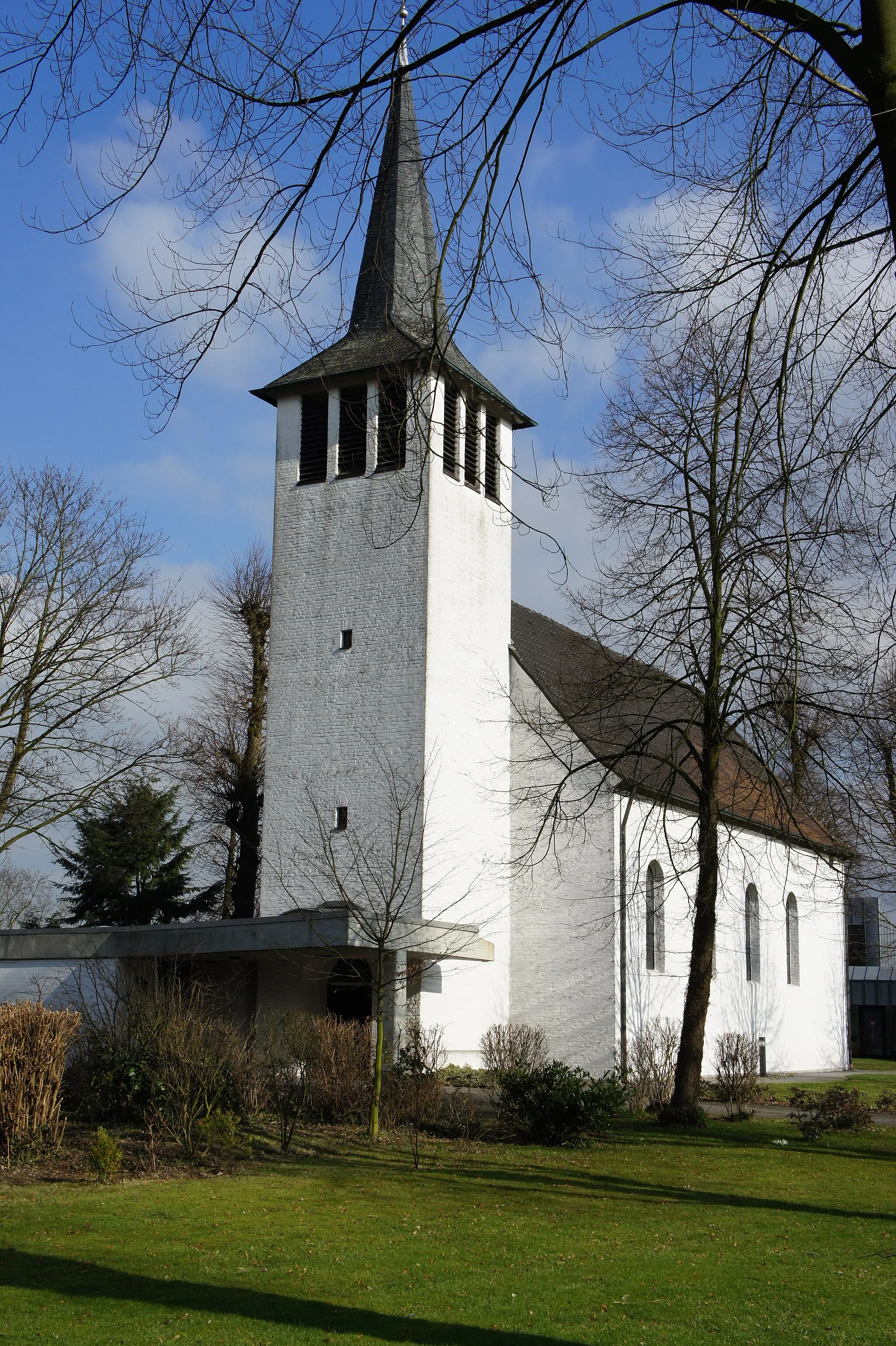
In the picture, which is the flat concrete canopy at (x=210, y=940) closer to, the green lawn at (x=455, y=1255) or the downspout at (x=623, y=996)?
the downspout at (x=623, y=996)

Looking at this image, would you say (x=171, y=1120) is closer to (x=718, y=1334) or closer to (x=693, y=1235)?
(x=693, y=1235)

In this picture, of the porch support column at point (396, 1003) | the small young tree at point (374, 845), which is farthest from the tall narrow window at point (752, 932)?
the porch support column at point (396, 1003)

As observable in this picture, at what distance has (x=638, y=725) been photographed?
70.2 ft

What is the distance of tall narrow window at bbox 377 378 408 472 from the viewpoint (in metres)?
6.07

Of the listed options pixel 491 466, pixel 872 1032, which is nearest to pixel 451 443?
pixel 491 466

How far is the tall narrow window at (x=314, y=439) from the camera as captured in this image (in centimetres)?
2795

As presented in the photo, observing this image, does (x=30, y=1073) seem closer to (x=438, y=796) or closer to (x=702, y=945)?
(x=702, y=945)

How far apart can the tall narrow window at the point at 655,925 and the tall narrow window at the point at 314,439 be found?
11.4 metres

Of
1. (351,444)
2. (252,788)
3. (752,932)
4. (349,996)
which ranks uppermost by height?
(351,444)

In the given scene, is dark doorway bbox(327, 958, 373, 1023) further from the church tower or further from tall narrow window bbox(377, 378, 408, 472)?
tall narrow window bbox(377, 378, 408, 472)

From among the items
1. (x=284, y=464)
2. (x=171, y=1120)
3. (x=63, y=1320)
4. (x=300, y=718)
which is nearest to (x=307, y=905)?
(x=300, y=718)

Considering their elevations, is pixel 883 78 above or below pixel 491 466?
below

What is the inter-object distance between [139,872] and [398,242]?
97.7 ft

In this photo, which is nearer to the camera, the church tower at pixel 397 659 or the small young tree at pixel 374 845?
the small young tree at pixel 374 845
